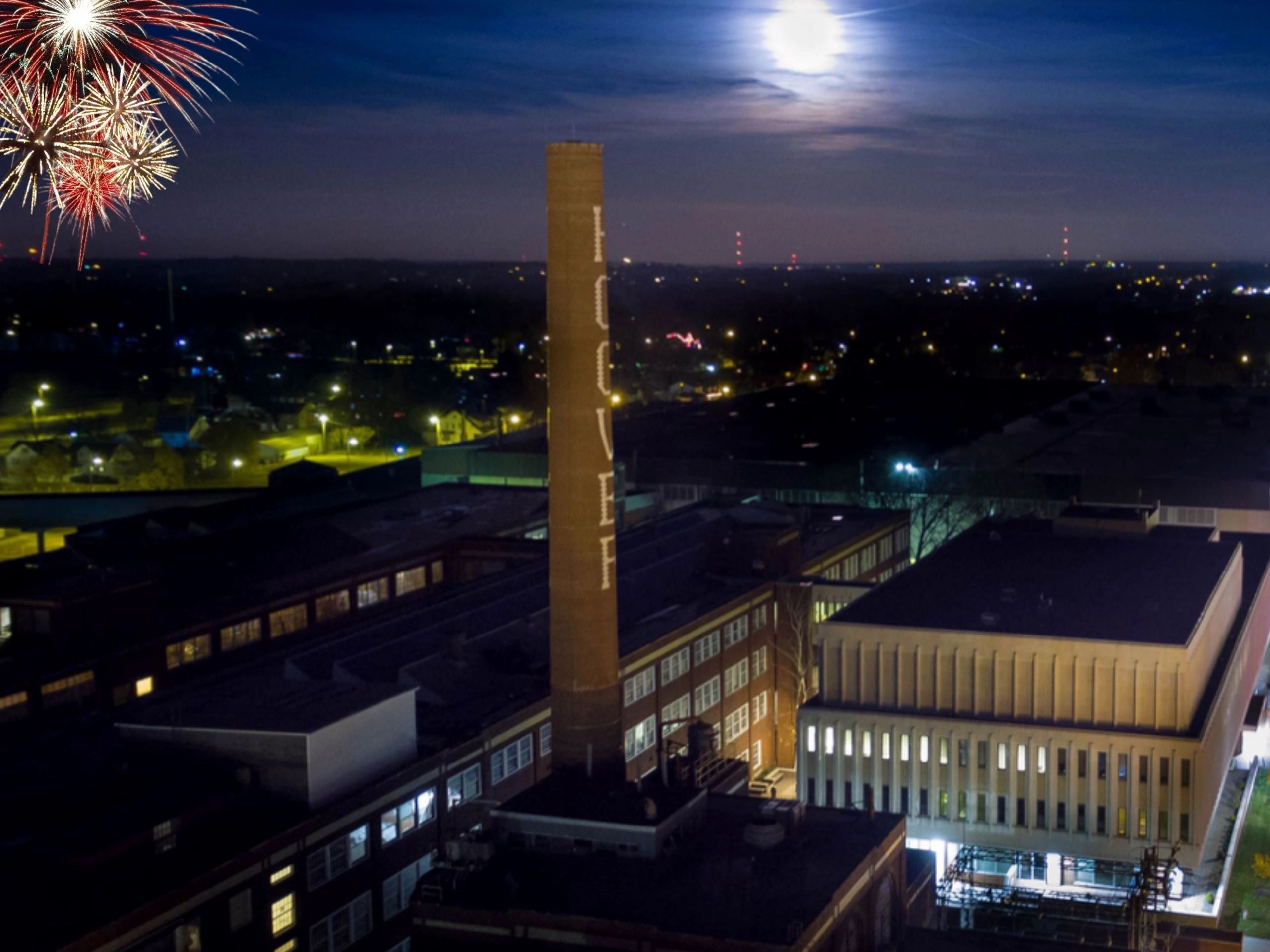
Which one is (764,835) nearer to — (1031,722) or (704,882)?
(704,882)

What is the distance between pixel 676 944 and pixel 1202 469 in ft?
149

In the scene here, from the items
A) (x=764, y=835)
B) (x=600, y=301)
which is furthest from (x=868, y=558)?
(x=764, y=835)

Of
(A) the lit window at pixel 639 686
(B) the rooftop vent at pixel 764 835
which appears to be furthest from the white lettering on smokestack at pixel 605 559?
(B) the rooftop vent at pixel 764 835

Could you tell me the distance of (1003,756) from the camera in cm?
3022

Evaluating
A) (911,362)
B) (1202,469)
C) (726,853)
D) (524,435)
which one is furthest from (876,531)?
(911,362)

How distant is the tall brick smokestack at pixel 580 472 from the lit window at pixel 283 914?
6178mm

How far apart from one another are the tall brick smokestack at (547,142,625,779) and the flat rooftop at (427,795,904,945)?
4.54 meters

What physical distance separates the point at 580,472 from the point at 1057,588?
14.9 meters

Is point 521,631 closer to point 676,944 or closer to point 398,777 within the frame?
point 398,777

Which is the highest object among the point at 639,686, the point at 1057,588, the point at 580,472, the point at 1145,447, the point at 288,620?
the point at 580,472

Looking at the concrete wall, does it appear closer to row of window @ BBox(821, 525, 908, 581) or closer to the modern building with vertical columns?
the modern building with vertical columns

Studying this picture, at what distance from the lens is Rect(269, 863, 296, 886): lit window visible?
2167cm

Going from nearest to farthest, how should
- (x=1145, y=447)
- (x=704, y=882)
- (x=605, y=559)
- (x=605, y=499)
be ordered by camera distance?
(x=704, y=882) < (x=605, y=499) < (x=605, y=559) < (x=1145, y=447)

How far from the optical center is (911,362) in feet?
442
